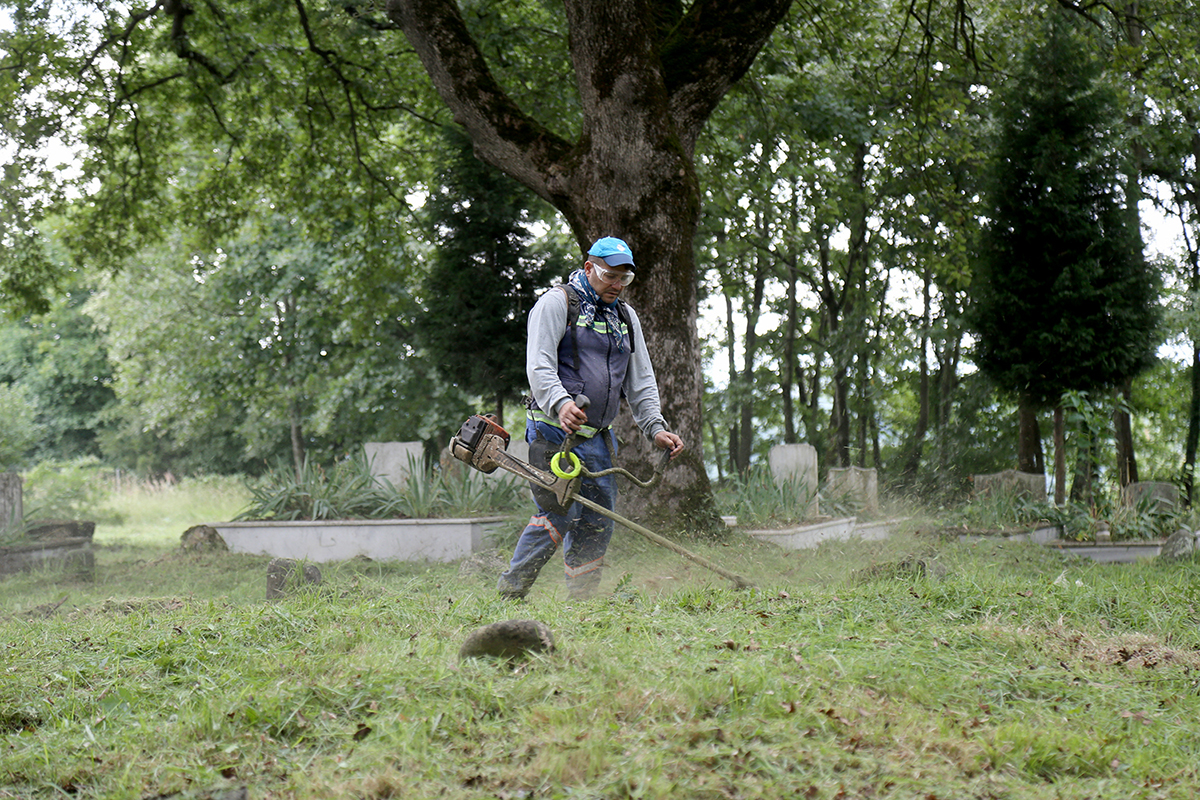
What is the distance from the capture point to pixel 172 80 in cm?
1369

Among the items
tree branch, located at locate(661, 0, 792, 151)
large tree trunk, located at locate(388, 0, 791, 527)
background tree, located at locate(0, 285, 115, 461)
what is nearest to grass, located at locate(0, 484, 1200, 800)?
large tree trunk, located at locate(388, 0, 791, 527)

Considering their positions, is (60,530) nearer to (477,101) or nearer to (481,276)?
(481,276)

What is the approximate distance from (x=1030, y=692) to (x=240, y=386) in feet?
72.3

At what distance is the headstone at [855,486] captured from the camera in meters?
12.2

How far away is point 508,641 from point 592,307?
2353 mm

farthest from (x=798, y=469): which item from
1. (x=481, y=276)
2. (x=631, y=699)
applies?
(x=631, y=699)

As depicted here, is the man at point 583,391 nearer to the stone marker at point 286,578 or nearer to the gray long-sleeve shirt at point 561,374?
the gray long-sleeve shirt at point 561,374

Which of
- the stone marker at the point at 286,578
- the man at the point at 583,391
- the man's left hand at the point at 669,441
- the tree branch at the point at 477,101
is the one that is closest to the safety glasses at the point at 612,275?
the man at the point at 583,391

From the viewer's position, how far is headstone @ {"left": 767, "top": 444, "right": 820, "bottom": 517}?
10.8 m

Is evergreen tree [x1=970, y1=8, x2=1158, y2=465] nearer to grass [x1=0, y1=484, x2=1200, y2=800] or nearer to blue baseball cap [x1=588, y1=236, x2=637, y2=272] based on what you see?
grass [x1=0, y1=484, x2=1200, y2=800]

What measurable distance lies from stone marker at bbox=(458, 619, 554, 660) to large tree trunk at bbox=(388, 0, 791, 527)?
460 centimetres

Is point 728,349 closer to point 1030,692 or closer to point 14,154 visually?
point 14,154

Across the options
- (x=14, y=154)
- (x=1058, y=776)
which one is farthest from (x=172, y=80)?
(x=1058, y=776)

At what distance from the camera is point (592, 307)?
17.9ft
